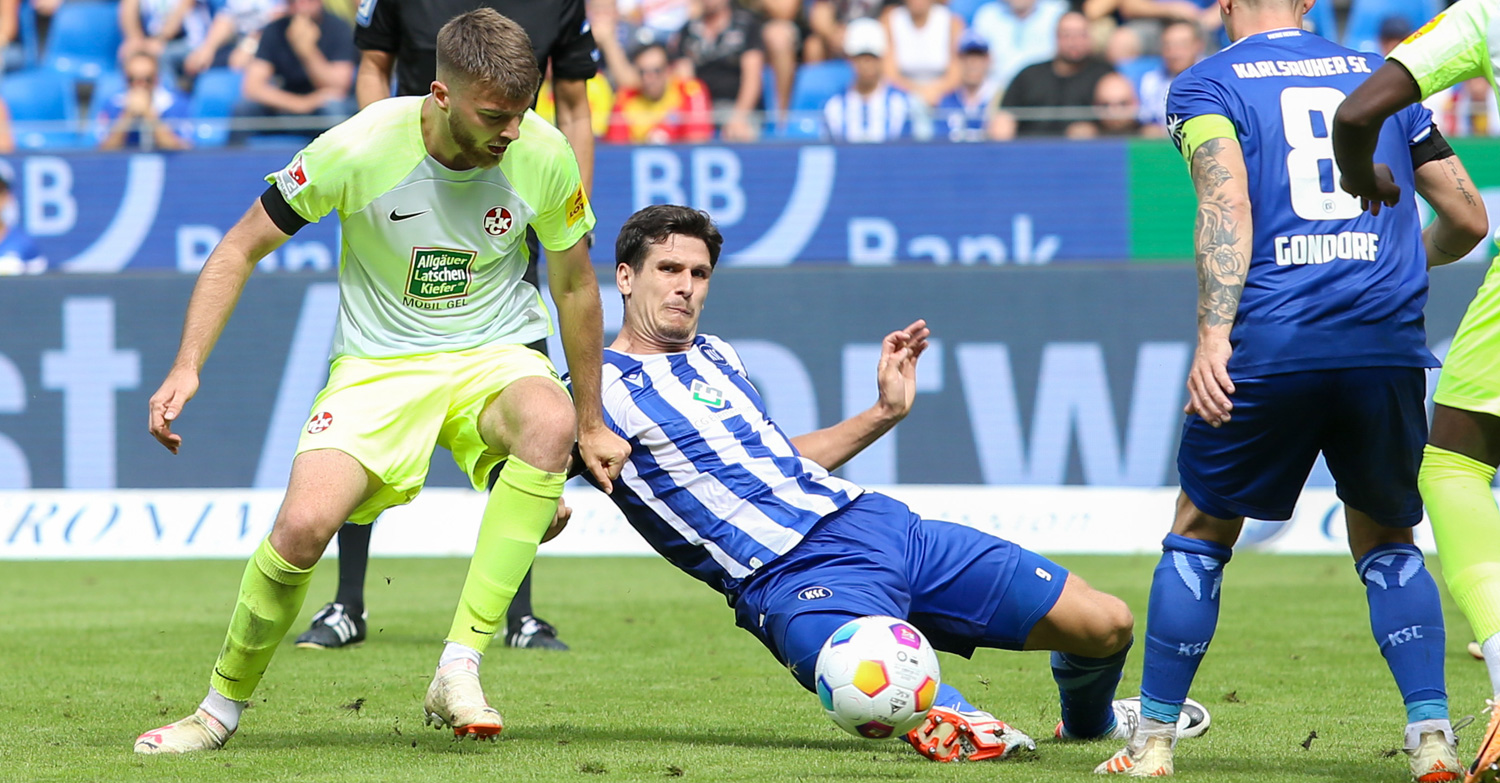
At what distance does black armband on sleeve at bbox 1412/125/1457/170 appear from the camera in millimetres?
4164

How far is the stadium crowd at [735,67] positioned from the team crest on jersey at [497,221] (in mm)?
6308

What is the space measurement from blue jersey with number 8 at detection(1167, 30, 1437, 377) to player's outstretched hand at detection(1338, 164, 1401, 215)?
0.41ft

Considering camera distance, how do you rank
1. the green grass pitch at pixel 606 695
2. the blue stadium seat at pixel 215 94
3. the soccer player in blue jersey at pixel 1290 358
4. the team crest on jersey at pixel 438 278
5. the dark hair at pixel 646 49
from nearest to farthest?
the soccer player in blue jersey at pixel 1290 358, the green grass pitch at pixel 606 695, the team crest on jersey at pixel 438 278, the dark hair at pixel 646 49, the blue stadium seat at pixel 215 94

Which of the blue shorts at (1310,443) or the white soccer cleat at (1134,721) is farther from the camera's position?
the white soccer cleat at (1134,721)

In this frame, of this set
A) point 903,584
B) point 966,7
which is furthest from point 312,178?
point 966,7

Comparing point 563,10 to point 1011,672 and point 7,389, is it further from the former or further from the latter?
point 7,389

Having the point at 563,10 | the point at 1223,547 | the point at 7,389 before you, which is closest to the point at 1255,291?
the point at 1223,547

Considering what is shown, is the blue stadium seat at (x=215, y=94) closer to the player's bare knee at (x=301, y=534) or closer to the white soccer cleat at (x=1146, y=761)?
the player's bare knee at (x=301, y=534)

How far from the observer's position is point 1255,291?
3.97 meters

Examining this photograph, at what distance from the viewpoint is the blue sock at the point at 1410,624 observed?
3.95 metres

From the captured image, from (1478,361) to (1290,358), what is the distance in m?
0.39

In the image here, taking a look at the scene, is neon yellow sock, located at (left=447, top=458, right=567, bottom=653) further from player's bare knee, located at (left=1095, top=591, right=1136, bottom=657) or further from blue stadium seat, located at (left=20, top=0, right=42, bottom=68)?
blue stadium seat, located at (left=20, top=0, right=42, bottom=68)

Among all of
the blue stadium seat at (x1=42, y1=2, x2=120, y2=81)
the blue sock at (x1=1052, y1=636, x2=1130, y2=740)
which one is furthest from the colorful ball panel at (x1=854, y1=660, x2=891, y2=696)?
the blue stadium seat at (x1=42, y1=2, x2=120, y2=81)

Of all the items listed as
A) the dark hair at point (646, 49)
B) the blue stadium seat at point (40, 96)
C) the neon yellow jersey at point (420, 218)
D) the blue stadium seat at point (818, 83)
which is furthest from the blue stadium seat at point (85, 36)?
the neon yellow jersey at point (420, 218)
